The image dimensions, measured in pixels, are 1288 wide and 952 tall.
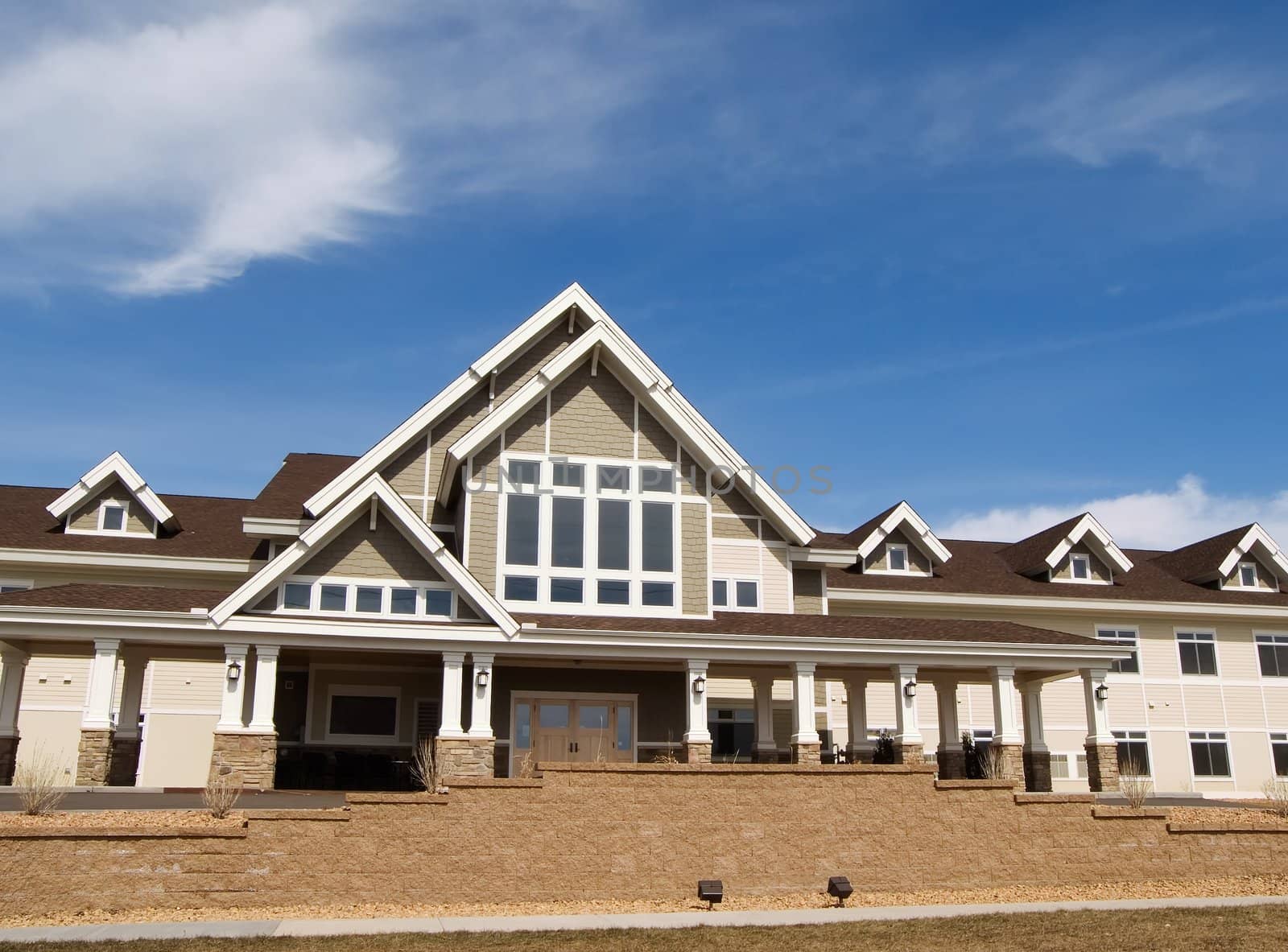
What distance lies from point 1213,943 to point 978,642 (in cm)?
1122

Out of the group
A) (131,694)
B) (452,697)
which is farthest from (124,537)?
(452,697)

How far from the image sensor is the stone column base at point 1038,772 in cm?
2527

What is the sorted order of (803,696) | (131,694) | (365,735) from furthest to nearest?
(365,735), (803,696), (131,694)

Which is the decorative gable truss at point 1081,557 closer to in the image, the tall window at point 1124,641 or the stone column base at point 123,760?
the tall window at point 1124,641

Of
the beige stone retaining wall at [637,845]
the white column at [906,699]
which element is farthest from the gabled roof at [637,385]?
the beige stone retaining wall at [637,845]

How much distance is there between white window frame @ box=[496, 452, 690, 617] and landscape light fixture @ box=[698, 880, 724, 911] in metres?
9.80

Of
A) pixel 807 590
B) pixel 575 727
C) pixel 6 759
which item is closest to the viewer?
pixel 6 759

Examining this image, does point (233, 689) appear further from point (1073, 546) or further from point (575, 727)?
point (1073, 546)

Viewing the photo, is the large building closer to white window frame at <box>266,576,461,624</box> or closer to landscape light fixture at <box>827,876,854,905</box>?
white window frame at <box>266,576,461,624</box>

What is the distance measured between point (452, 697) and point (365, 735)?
5.05 metres

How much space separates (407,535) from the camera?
2231cm

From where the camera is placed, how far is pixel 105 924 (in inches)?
523

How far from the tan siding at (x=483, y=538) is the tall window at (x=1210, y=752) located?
2022 cm

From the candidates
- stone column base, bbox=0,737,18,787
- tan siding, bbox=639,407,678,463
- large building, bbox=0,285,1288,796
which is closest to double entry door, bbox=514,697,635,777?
large building, bbox=0,285,1288,796
